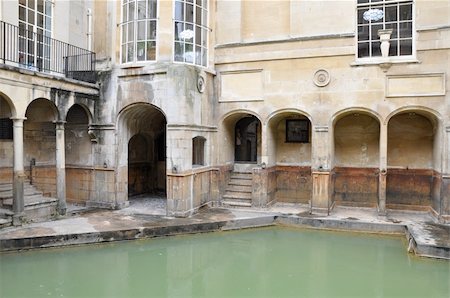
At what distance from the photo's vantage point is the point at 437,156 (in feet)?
34.5

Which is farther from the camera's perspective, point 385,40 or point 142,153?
point 142,153

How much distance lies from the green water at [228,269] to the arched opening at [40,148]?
440 cm

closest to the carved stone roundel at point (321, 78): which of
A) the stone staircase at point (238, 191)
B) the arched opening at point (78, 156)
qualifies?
the stone staircase at point (238, 191)

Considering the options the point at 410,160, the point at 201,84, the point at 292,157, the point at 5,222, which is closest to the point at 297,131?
the point at 292,157

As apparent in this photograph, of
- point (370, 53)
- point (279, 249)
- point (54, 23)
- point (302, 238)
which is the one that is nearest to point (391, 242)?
point (302, 238)

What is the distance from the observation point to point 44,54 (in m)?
11.1

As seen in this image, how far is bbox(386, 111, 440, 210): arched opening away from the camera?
1126cm

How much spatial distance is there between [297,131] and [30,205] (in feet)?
27.1

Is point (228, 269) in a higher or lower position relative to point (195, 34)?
lower

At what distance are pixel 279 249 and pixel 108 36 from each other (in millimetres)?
8098

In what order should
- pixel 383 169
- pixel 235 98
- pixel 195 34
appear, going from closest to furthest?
pixel 383 169 < pixel 195 34 < pixel 235 98

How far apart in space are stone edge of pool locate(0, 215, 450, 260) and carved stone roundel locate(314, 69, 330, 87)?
154 inches

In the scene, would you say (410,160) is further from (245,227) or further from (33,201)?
(33,201)

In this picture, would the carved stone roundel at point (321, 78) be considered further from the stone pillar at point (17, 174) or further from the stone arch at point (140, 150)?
the stone pillar at point (17, 174)
